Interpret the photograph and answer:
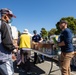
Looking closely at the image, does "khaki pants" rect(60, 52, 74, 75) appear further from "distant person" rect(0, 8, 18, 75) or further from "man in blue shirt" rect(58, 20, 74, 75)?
"distant person" rect(0, 8, 18, 75)

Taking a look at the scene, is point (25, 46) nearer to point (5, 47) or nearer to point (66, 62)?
point (66, 62)

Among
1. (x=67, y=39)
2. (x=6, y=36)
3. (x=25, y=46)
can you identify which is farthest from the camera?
(x=25, y=46)

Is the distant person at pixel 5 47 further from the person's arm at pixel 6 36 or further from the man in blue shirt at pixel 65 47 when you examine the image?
the man in blue shirt at pixel 65 47

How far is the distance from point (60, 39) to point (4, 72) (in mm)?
3121

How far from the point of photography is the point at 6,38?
3.20 meters

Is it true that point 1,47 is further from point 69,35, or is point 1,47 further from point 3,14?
point 69,35

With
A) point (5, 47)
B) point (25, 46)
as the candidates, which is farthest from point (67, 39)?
point (25, 46)

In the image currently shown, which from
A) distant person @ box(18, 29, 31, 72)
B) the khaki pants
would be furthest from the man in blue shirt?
distant person @ box(18, 29, 31, 72)

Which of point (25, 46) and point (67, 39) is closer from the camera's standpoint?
point (67, 39)

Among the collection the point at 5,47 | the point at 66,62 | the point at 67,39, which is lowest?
the point at 66,62

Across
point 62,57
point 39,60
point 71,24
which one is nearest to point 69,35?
point 62,57

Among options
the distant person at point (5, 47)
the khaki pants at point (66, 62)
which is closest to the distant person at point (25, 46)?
the khaki pants at point (66, 62)

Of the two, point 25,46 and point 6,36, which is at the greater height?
point 6,36

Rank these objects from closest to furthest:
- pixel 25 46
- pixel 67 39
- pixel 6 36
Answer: pixel 6 36, pixel 67 39, pixel 25 46
